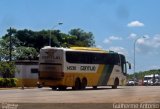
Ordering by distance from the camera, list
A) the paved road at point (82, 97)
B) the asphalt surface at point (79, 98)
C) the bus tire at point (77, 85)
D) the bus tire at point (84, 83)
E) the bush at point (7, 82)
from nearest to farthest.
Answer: the asphalt surface at point (79, 98) → the paved road at point (82, 97) → the bus tire at point (77, 85) → the bus tire at point (84, 83) → the bush at point (7, 82)

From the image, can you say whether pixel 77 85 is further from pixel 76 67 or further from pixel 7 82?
pixel 7 82

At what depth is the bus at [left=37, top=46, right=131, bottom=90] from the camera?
40.6 meters

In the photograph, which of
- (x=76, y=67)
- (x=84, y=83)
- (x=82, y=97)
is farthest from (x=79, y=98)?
(x=84, y=83)

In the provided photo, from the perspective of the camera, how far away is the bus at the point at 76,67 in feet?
133

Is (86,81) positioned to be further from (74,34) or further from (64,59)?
(74,34)

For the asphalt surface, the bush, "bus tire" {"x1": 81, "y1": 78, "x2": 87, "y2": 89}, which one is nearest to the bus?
"bus tire" {"x1": 81, "y1": 78, "x2": 87, "y2": 89}

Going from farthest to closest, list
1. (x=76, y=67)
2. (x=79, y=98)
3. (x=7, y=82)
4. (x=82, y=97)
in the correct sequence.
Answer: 1. (x=7, y=82)
2. (x=76, y=67)
3. (x=82, y=97)
4. (x=79, y=98)

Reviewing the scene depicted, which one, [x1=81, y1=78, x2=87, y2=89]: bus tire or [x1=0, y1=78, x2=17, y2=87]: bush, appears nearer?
[x1=81, y1=78, x2=87, y2=89]: bus tire

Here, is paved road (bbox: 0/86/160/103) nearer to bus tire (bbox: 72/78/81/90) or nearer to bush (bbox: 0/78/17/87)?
bus tire (bbox: 72/78/81/90)

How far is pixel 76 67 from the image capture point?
41500mm

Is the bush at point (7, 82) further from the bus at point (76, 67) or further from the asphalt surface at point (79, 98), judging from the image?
the asphalt surface at point (79, 98)

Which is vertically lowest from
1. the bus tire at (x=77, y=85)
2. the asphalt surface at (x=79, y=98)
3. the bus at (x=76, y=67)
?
the asphalt surface at (x=79, y=98)

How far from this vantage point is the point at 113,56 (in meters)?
46.0

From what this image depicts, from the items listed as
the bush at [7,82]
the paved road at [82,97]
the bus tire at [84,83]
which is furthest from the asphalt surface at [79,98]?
the bush at [7,82]
